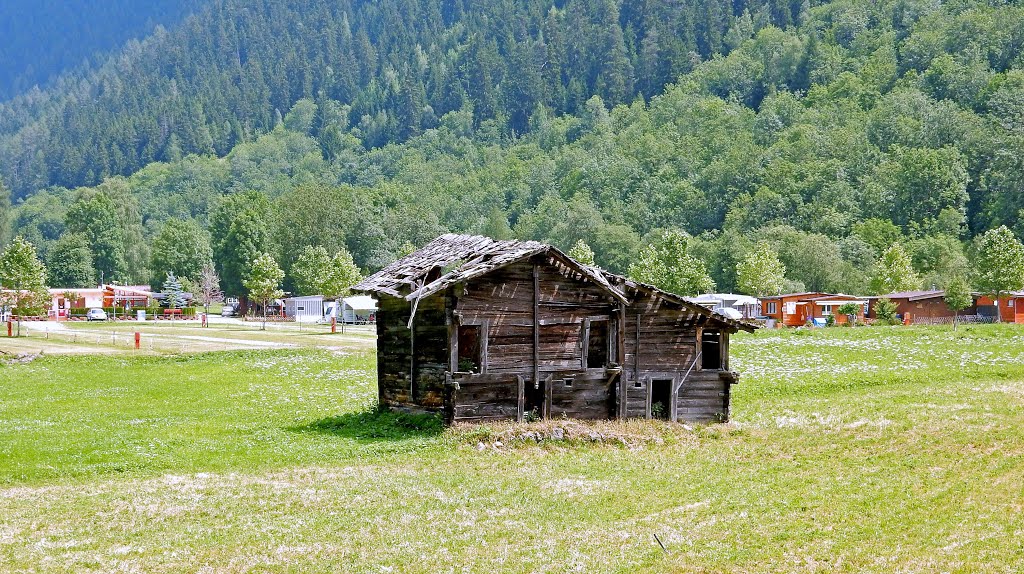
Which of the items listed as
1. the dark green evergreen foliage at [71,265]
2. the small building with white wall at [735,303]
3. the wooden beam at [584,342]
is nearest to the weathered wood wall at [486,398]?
the wooden beam at [584,342]

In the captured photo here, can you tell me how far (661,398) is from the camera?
4019cm

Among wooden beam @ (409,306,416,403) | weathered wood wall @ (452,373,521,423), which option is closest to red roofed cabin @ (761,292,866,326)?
weathered wood wall @ (452,373,521,423)

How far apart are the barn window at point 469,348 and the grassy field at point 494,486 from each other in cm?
241

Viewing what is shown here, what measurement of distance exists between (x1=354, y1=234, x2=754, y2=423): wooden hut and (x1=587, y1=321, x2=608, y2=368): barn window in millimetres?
35

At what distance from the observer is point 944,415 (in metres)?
40.2

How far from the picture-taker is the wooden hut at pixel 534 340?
3547 cm

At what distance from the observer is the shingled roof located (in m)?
34.7

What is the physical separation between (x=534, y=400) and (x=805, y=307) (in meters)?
78.9

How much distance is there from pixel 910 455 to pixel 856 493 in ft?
21.8

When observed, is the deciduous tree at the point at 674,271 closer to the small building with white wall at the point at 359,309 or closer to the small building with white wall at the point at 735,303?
the small building with white wall at the point at 735,303

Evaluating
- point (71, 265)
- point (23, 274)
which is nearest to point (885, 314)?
point (23, 274)

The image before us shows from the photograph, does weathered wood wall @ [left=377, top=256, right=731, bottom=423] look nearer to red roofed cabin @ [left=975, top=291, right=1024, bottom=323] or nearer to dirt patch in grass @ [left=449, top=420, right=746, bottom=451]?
dirt patch in grass @ [left=449, top=420, right=746, bottom=451]

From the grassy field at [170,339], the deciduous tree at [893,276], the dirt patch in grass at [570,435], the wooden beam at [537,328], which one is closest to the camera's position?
the dirt patch in grass at [570,435]

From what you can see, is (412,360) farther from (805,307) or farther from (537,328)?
(805,307)
